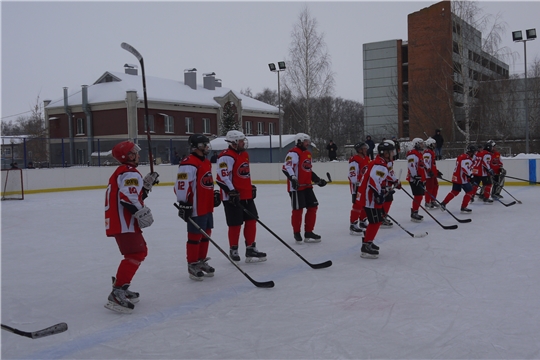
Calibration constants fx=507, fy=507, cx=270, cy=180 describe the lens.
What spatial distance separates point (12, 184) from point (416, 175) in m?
12.1

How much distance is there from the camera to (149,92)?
1251 inches

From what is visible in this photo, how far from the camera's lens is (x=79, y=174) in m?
17.4

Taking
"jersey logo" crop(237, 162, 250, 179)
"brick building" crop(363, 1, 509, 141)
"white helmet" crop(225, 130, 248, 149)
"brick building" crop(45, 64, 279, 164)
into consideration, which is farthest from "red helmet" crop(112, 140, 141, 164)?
"brick building" crop(45, 64, 279, 164)

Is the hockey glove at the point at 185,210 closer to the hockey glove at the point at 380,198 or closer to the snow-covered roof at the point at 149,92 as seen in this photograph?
the hockey glove at the point at 380,198

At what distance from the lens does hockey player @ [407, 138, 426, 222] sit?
8.12 meters

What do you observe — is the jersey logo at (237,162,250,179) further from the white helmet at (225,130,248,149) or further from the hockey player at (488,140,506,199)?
the hockey player at (488,140,506,199)

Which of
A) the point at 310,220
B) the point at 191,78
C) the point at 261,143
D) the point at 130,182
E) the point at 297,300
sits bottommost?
the point at 297,300

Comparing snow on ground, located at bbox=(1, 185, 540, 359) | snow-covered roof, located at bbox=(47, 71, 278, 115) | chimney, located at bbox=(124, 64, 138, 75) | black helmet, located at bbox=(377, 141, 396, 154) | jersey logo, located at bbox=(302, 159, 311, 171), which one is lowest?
snow on ground, located at bbox=(1, 185, 540, 359)

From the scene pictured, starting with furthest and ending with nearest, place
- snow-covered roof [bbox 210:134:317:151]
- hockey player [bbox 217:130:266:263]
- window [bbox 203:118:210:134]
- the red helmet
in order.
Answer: window [bbox 203:118:210:134] < snow-covered roof [bbox 210:134:317:151] < hockey player [bbox 217:130:266:263] < the red helmet

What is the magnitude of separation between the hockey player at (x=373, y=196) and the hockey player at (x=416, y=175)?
2636 millimetres

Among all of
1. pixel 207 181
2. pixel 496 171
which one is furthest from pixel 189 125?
pixel 207 181

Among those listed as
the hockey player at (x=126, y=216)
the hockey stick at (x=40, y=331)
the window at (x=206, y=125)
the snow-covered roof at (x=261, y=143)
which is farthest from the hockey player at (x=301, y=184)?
the window at (x=206, y=125)

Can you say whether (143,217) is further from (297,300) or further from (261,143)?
(261,143)

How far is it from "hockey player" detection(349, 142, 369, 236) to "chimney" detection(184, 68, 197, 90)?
98.7ft
